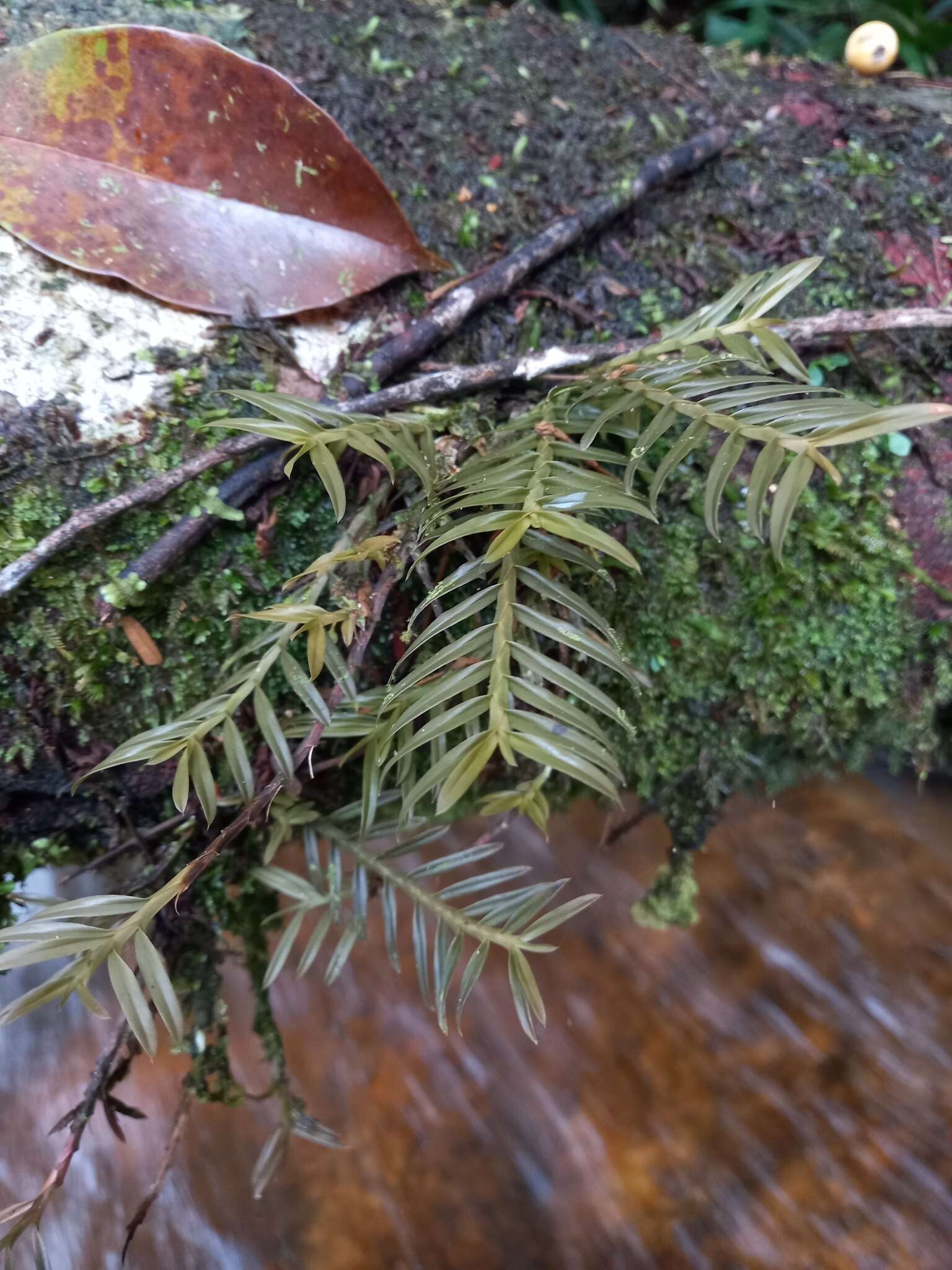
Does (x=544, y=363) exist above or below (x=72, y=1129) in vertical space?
above

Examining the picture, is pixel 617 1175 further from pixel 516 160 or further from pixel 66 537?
pixel 516 160

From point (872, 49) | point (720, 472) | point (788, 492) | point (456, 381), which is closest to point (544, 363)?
point (456, 381)

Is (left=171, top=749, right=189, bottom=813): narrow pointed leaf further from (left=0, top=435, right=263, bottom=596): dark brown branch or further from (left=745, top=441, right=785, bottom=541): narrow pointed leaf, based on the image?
(left=745, top=441, right=785, bottom=541): narrow pointed leaf

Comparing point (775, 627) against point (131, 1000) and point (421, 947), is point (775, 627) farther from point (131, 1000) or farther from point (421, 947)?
point (131, 1000)

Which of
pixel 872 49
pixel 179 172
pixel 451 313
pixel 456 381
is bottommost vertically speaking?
pixel 456 381

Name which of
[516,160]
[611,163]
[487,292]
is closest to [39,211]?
[487,292]

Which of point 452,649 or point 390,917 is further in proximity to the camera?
point 390,917

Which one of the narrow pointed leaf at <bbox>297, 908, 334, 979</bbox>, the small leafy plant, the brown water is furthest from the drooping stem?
the brown water
